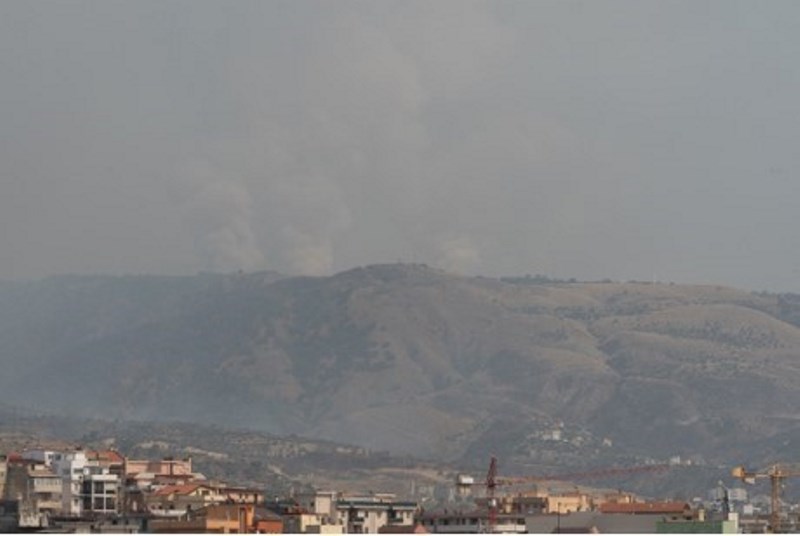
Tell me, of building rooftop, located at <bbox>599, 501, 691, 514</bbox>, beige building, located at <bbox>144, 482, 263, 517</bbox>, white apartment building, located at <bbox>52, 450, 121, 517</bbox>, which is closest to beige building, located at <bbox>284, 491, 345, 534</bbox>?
beige building, located at <bbox>144, 482, 263, 517</bbox>

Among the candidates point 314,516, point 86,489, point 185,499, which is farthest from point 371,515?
point 86,489

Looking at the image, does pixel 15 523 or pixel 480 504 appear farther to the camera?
pixel 480 504

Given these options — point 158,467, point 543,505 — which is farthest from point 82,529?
point 158,467

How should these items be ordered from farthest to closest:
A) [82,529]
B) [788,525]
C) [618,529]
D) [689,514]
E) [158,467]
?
[158,467] → [788,525] → [689,514] → [618,529] → [82,529]

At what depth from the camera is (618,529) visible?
106 metres

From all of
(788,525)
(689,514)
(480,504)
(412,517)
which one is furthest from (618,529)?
(480,504)

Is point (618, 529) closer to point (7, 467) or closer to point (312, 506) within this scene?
point (312, 506)

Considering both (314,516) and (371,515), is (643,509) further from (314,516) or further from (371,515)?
(314,516)

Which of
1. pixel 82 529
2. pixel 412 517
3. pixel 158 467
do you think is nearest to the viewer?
pixel 82 529

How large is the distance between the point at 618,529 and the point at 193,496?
25.4 metres

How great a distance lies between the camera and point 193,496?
123 meters

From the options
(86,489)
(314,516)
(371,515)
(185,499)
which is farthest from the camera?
(86,489)

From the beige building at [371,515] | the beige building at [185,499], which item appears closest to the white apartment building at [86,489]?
the beige building at [185,499]

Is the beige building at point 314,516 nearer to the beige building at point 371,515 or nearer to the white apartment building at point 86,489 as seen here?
the beige building at point 371,515
